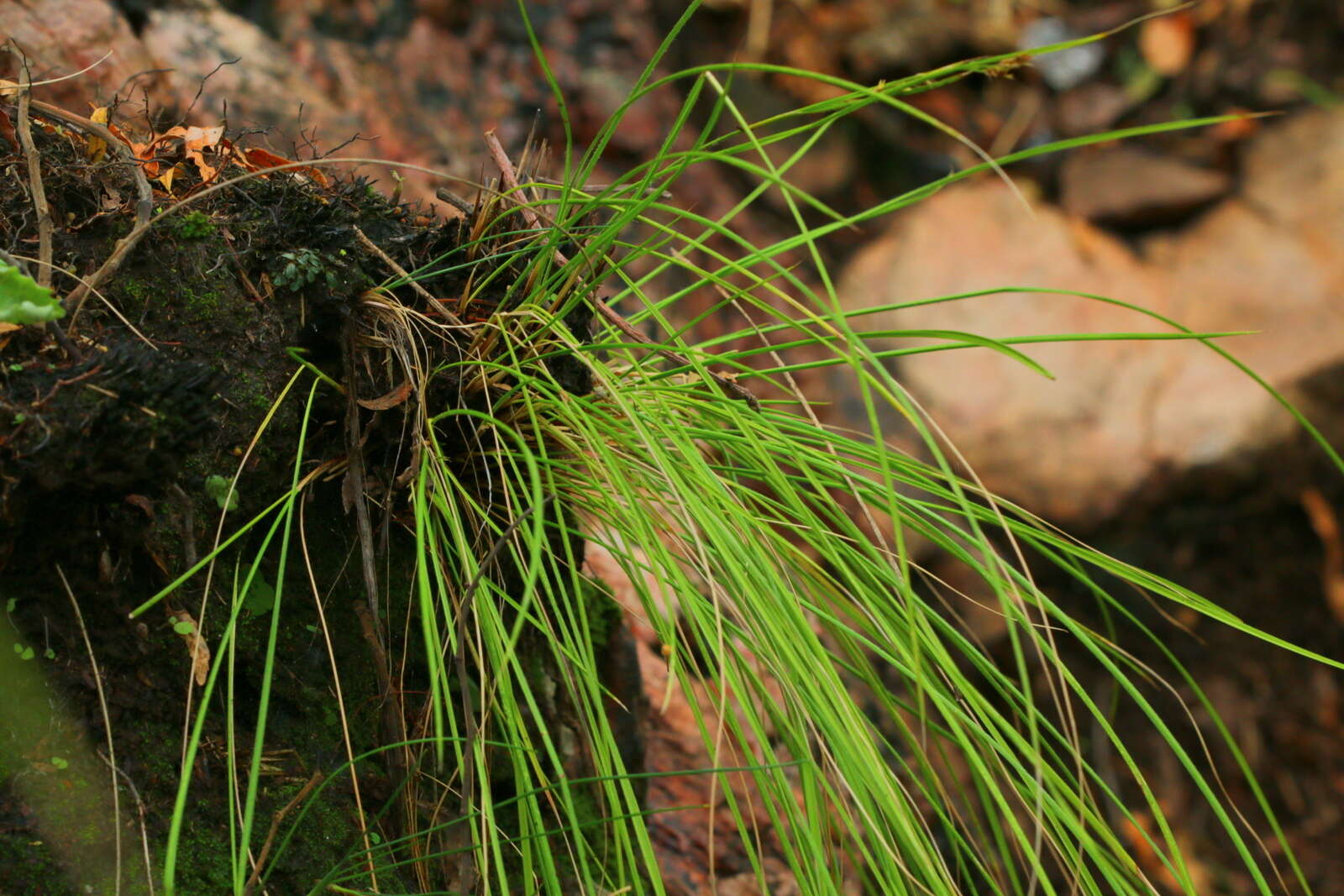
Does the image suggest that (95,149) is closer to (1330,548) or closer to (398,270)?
(398,270)

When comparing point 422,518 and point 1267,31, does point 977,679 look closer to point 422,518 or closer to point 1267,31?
point 1267,31

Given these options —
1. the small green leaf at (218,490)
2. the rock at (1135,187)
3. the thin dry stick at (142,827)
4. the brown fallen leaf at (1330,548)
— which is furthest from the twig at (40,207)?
the brown fallen leaf at (1330,548)

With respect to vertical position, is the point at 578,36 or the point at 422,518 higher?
the point at 578,36

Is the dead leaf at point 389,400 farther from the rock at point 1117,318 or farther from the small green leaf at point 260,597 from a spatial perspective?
the rock at point 1117,318

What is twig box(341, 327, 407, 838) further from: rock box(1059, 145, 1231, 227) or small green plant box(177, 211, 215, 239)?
rock box(1059, 145, 1231, 227)

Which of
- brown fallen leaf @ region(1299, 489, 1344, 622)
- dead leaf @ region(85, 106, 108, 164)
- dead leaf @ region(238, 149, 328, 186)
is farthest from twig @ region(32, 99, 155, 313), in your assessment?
brown fallen leaf @ region(1299, 489, 1344, 622)

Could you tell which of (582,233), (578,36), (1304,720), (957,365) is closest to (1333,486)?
(1304,720)

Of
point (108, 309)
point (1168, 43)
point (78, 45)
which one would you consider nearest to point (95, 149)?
point (108, 309)

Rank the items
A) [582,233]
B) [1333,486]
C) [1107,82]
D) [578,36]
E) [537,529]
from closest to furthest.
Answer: [537,529] < [582,233] < [578,36] < [1333,486] < [1107,82]
